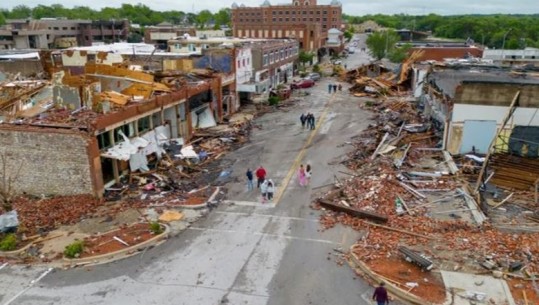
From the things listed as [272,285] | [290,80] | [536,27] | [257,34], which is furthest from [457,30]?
[272,285]

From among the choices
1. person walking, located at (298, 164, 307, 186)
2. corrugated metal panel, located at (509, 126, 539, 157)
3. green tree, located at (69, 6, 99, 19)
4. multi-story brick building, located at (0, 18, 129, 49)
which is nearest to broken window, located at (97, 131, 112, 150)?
person walking, located at (298, 164, 307, 186)

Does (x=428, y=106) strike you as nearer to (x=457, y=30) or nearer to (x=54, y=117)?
(x=54, y=117)

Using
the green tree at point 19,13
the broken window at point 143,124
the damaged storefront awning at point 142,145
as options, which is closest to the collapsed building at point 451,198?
the damaged storefront awning at point 142,145

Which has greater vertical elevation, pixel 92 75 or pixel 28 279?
pixel 92 75

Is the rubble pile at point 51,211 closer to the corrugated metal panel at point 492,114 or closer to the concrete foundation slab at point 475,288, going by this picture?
the concrete foundation slab at point 475,288

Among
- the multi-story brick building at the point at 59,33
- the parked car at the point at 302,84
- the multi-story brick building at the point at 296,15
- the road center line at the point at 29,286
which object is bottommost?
the road center line at the point at 29,286

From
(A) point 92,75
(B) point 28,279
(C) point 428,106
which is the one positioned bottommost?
(B) point 28,279

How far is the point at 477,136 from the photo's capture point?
83.3 ft

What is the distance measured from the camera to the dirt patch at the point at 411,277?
13.2 metres

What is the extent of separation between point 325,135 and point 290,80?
32631mm

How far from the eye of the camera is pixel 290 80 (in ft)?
209

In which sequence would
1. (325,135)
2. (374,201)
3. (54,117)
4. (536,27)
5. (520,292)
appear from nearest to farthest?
(520,292)
(374,201)
(54,117)
(325,135)
(536,27)

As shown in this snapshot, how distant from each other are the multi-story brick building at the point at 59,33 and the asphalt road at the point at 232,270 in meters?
81.1

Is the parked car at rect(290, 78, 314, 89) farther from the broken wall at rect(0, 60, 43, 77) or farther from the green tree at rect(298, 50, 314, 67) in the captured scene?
the broken wall at rect(0, 60, 43, 77)
